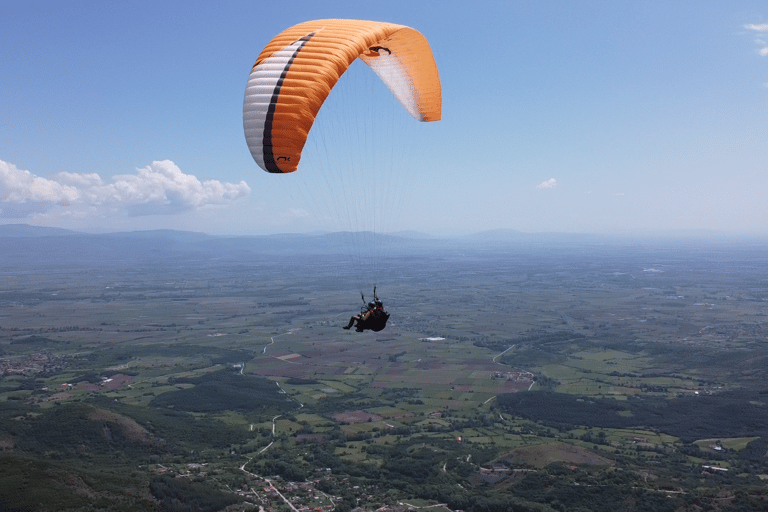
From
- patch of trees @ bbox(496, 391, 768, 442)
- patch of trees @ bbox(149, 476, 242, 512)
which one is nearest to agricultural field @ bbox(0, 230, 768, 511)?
patch of trees @ bbox(149, 476, 242, 512)

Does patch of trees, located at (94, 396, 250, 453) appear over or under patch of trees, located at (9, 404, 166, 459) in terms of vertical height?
under

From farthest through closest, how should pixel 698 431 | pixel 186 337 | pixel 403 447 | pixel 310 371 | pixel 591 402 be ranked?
1. pixel 186 337
2. pixel 310 371
3. pixel 591 402
4. pixel 698 431
5. pixel 403 447

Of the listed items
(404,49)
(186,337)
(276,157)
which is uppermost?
(404,49)

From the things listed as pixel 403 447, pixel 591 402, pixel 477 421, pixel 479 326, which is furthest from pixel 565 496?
pixel 479 326

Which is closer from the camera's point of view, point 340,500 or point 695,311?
point 340,500

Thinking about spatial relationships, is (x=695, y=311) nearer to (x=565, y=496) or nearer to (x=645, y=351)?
(x=645, y=351)

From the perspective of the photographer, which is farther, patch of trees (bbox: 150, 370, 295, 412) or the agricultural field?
patch of trees (bbox: 150, 370, 295, 412)

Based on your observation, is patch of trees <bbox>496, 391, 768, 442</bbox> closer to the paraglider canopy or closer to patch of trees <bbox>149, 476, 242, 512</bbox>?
patch of trees <bbox>149, 476, 242, 512</bbox>
